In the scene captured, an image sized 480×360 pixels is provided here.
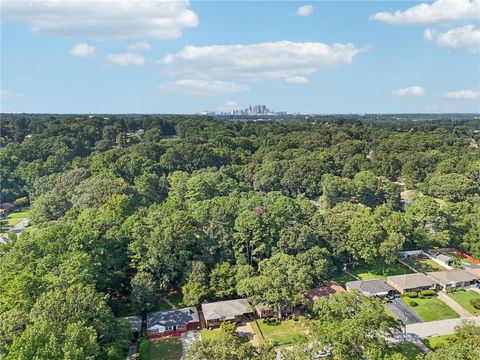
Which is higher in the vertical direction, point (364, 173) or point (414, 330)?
point (364, 173)

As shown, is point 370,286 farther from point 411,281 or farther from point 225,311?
point 225,311

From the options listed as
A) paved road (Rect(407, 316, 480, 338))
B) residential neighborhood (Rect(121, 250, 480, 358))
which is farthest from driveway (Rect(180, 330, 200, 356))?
paved road (Rect(407, 316, 480, 338))

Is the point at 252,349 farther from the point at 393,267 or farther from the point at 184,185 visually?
the point at 184,185

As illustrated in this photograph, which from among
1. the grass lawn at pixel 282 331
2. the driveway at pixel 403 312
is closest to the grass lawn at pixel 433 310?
the driveway at pixel 403 312

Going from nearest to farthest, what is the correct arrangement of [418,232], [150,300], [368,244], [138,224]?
[150,300], [138,224], [368,244], [418,232]

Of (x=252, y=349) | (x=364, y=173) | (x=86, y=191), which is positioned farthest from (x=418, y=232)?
(x=86, y=191)

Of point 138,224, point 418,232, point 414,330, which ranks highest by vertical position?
point 138,224

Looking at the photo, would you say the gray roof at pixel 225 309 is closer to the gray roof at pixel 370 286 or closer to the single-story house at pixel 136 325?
the single-story house at pixel 136 325
